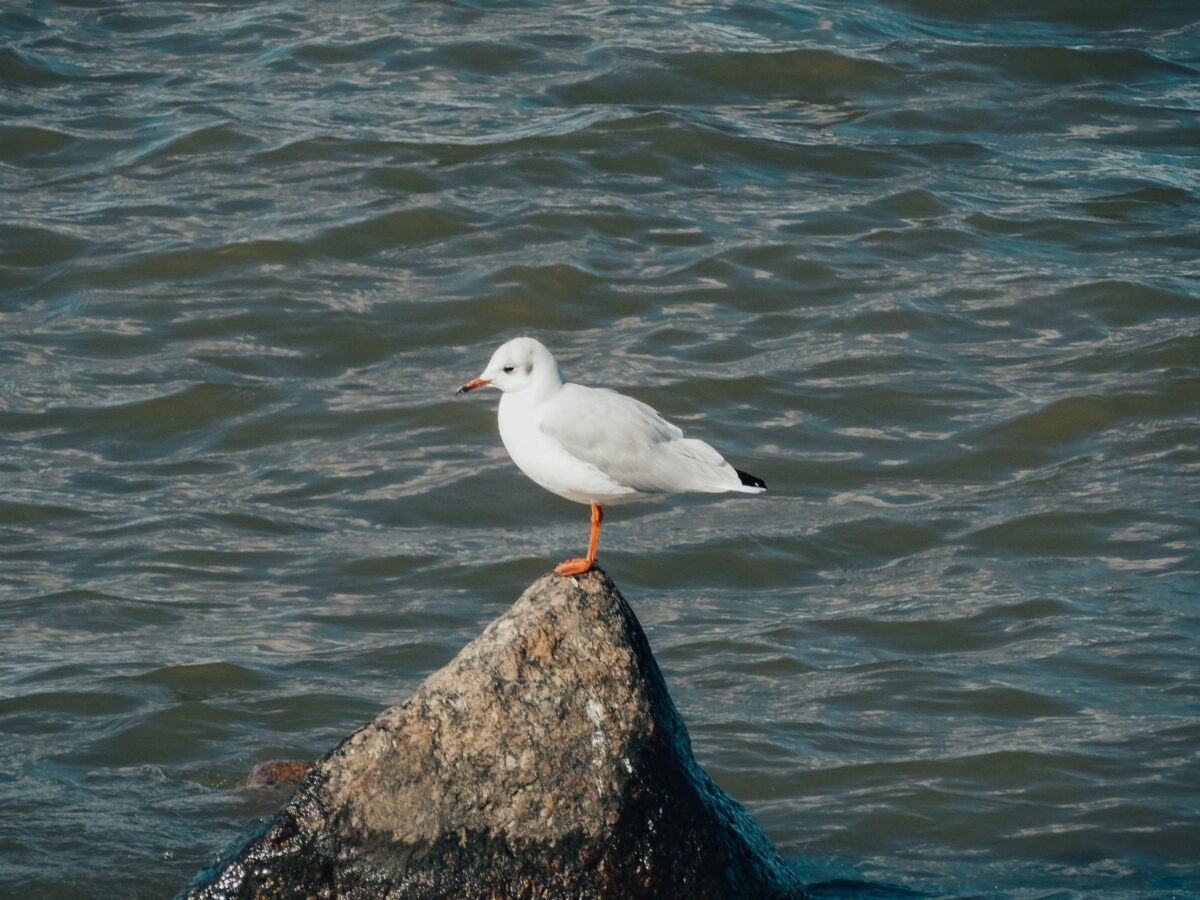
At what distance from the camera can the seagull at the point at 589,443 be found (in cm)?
527

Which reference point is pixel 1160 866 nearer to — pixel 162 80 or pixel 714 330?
pixel 714 330

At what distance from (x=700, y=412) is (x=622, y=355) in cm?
80

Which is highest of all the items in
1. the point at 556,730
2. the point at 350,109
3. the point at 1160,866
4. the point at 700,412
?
the point at 350,109

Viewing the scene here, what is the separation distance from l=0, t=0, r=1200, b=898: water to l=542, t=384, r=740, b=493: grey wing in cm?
170

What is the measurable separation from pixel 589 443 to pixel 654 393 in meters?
5.38

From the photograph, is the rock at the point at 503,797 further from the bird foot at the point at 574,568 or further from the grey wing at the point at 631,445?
the grey wing at the point at 631,445

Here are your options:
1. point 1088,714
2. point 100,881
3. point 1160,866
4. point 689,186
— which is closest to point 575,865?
point 100,881

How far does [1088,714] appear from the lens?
24.7 ft

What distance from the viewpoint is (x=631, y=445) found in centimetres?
535

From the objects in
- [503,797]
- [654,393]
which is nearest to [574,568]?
[503,797]

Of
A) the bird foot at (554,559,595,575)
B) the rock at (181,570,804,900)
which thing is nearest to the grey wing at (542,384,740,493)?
the bird foot at (554,559,595,575)

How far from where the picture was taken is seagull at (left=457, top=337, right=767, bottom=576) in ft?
17.3

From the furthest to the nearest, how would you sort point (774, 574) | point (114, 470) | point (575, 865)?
1. point (114, 470)
2. point (774, 574)
3. point (575, 865)

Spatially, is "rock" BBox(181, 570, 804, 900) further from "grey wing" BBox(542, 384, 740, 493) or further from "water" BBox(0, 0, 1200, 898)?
"water" BBox(0, 0, 1200, 898)
